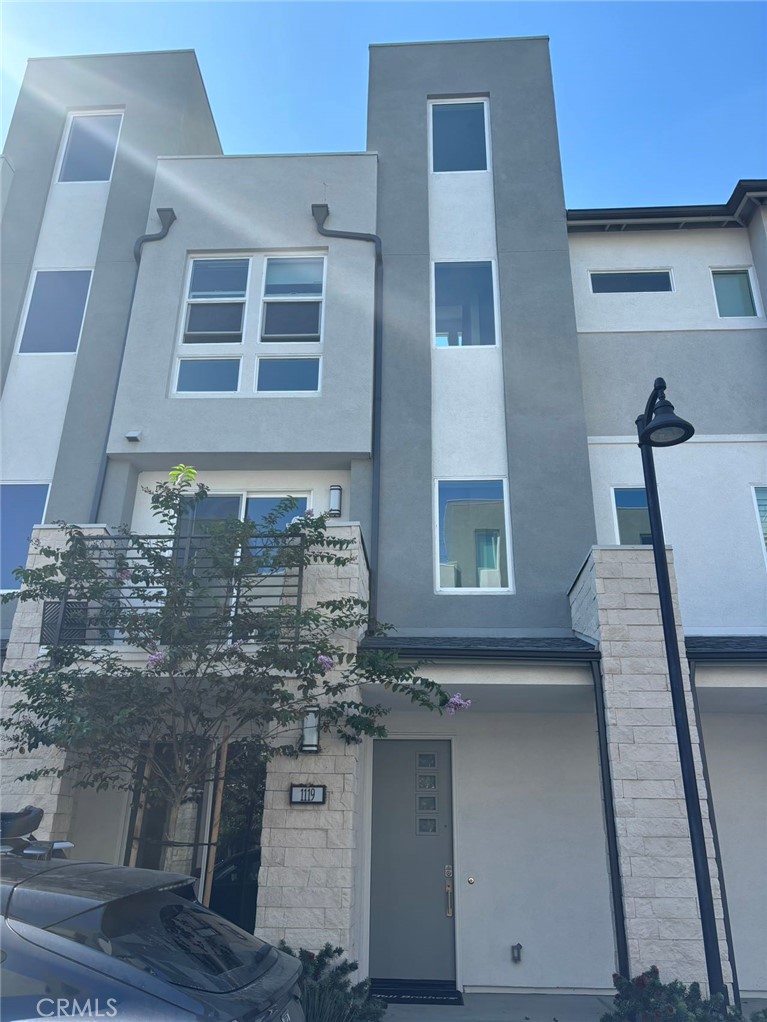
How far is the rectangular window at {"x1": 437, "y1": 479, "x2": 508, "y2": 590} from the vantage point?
1012cm

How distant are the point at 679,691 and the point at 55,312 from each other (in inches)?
419

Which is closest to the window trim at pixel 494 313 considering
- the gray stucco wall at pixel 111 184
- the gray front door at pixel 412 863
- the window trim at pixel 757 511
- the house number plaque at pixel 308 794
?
the window trim at pixel 757 511

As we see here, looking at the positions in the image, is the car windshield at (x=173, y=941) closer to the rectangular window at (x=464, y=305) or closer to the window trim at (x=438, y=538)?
the window trim at (x=438, y=538)

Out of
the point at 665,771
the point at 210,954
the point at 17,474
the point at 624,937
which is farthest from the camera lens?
the point at 17,474

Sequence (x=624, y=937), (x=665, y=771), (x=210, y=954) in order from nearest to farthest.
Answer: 1. (x=210, y=954)
2. (x=624, y=937)
3. (x=665, y=771)

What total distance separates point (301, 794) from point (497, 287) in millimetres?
7986

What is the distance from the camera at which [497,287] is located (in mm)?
11773

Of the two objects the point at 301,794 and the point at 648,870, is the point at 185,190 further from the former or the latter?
the point at 648,870

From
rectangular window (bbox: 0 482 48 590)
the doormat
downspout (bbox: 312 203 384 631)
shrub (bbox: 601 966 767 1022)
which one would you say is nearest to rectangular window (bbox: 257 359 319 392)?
downspout (bbox: 312 203 384 631)

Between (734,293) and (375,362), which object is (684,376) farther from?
(375,362)

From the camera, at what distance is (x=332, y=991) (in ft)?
21.5

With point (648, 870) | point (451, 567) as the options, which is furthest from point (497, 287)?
point (648, 870)

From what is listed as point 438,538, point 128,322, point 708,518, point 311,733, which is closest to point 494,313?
point 438,538

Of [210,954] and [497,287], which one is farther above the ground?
[497,287]
